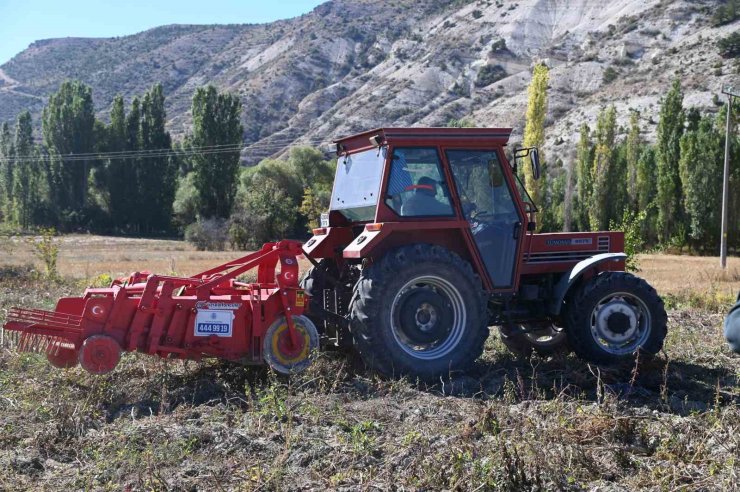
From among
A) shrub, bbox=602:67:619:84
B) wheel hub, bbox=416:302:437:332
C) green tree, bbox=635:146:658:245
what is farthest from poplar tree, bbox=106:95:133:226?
wheel hub, bbox=416:302:437:332

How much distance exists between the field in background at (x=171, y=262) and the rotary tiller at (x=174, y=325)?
33.8 ft

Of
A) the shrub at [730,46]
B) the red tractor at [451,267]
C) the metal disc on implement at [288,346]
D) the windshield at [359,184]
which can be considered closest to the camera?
the metal disc on implement at [288,346]

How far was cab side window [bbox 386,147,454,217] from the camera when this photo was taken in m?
6.90

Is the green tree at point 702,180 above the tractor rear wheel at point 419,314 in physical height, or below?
above

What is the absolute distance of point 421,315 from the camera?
269 inches

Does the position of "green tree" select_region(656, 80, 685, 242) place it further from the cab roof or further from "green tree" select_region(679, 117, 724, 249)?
the cab roof

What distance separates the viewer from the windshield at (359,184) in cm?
709

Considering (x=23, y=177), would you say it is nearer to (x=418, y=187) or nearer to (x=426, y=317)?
(x=418, y=187)

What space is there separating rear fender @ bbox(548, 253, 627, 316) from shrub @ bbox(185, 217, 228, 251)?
125 feet

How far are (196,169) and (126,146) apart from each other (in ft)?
26.5

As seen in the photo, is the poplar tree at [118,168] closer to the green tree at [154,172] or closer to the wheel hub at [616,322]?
the green tree at [154,172]

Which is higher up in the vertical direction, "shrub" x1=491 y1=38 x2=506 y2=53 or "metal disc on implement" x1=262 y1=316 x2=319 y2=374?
"shrub" x1=491 y1=38 x2=506 y2=53

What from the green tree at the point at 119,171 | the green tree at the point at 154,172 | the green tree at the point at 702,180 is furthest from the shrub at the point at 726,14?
the green tree at the point at 119,171

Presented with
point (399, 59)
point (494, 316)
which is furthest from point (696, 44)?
point (494, 316)
